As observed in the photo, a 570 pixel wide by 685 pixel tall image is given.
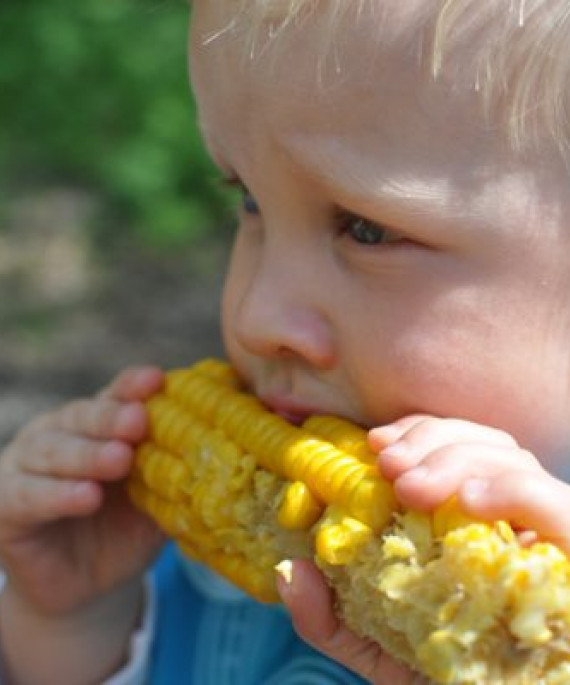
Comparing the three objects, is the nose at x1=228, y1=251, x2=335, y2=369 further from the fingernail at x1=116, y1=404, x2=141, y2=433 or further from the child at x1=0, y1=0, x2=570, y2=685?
the fingernail at x1=116, y1=404, x2=141, y2=433

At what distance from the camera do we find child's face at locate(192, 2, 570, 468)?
5.14 feet

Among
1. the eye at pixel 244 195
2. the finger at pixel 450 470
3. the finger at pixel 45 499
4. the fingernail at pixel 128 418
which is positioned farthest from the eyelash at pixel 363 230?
the finger at pixel 45 499

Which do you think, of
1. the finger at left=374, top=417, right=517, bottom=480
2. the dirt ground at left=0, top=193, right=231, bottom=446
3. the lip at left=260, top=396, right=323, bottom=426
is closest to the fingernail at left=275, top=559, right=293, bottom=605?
the finger at left=374, top=417, right=517, bottom=480

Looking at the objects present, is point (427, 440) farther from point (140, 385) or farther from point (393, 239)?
point (140, 385)

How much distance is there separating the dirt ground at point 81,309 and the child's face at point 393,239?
2017 mm

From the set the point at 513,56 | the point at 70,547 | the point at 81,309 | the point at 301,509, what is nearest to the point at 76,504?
the point at 70,547

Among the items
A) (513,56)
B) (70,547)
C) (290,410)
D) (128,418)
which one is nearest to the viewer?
(513,56)

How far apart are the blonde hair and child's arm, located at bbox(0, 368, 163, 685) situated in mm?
697

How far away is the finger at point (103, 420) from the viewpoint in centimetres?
201

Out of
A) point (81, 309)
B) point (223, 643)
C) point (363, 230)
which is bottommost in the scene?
point (81, 309)

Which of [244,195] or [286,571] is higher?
[244,195]

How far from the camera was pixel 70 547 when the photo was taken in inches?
85.4

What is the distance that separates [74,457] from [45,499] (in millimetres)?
66

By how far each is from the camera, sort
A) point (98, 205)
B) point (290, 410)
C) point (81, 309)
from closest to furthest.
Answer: point (290, 410)
point (81, 309)
point (98, 205)
